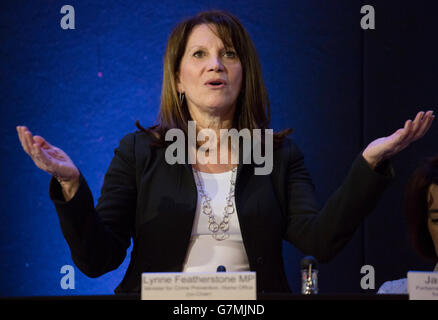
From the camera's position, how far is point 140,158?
158 centimetres

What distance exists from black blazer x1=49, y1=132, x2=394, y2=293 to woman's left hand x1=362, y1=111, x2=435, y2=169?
7.8 inches

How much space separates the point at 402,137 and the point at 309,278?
38 centimetres

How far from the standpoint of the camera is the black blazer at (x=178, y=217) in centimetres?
134

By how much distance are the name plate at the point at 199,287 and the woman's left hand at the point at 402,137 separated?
16.5 inches

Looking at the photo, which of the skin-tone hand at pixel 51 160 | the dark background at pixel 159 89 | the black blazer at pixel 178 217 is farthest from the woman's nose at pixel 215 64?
the dark background at pixel 159 89

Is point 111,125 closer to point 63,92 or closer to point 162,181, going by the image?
point 63,92

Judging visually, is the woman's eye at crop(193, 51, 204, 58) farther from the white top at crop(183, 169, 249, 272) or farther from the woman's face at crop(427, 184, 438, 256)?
the woman's face at crop(427, 184, 438, 256)

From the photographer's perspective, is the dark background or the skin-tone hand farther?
the dark background

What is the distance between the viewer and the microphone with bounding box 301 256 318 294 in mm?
1188

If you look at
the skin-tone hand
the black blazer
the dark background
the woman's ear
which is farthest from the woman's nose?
the dark background

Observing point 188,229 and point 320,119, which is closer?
point 188,229

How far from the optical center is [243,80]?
170 cm
